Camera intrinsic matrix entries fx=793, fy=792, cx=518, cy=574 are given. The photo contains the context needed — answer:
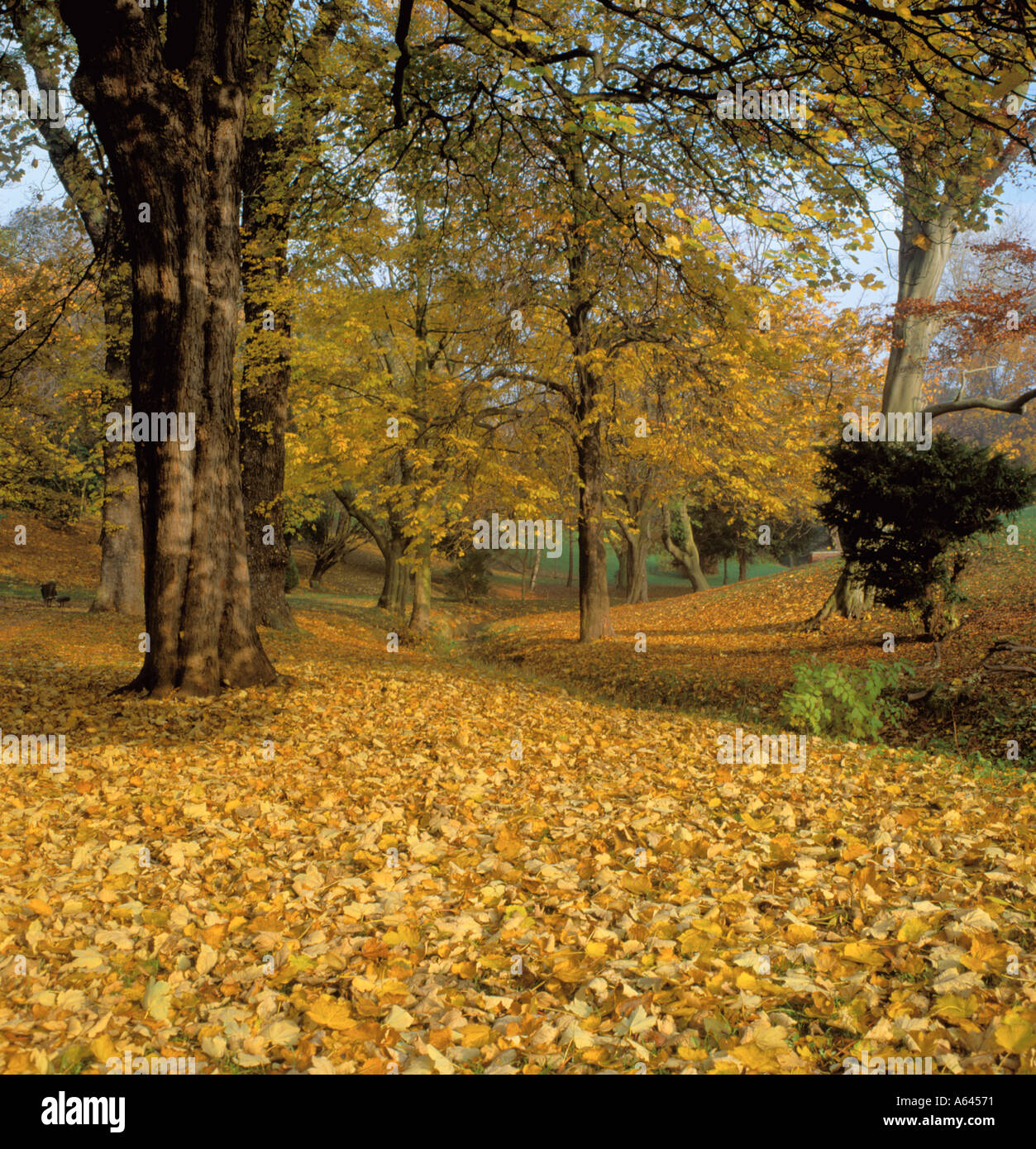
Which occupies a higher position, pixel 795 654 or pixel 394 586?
pixel 394 586

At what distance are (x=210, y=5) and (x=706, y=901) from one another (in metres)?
8.85

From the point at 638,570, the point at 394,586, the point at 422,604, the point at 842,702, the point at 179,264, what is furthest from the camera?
the point at 638,570

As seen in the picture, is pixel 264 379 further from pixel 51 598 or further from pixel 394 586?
pixel 394 586

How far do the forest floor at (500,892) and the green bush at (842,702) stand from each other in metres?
0.31

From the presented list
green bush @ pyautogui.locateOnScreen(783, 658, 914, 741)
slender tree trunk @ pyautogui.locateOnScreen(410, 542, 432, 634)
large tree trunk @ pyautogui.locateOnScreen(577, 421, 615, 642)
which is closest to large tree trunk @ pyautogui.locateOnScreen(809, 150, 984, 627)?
large tree trunk @ pyautogui.locateOnScreen(577, 421, 615, 642)

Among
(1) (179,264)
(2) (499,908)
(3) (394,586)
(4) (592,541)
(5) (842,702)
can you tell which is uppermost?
(1) (179,264)

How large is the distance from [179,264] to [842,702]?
7.54 m

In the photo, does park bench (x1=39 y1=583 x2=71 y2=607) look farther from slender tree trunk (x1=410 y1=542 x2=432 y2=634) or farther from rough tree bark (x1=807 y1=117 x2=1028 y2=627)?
rough tree bark (x1=807 y1=117 x2=1028 y2=627)

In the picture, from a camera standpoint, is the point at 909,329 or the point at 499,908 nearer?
the point at 499,908

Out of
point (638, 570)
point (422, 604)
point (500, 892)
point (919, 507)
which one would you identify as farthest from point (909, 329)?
point (638, 570)

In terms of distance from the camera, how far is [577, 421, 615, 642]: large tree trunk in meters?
14.2

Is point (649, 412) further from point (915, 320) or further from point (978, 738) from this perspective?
point (978, 738)

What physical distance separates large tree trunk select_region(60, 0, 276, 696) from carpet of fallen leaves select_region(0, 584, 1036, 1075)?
1.41 metres

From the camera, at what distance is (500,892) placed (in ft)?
12.2
